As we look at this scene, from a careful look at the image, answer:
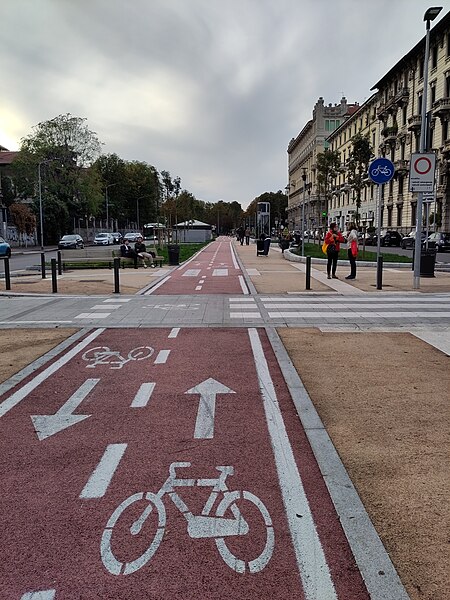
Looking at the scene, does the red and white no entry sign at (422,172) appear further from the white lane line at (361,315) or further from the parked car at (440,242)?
the parked car at (440,242)

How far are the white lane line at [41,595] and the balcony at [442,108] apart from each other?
50544 mm

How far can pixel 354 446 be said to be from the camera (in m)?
4.44

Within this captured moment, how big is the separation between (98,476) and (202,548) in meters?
1.21

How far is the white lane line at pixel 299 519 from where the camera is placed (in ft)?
8.86

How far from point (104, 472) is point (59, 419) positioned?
1.33 meters

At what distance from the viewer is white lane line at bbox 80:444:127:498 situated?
144 inches

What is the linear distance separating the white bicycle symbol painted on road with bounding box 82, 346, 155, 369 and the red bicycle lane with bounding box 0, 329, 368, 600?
2.77ft

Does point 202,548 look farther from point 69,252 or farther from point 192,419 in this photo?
point 69,252

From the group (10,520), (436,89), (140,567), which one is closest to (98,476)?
(10,520)

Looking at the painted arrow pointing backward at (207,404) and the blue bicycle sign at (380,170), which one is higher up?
the blue bicycle sign at (380,170)

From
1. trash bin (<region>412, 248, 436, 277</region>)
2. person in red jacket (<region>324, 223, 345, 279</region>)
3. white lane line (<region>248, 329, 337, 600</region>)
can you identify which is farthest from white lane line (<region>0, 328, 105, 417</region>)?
trash bin (<region>412, 248, 436, 277</region>)

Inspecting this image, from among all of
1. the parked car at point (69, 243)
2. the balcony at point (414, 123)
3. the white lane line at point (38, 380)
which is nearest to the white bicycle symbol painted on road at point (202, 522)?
the white lane line at point (38, 380)

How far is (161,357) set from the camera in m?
7.54

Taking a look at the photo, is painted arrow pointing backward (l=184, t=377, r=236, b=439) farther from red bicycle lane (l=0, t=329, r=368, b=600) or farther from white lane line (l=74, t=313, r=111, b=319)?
white lane line (l=74, t=313, r=111, b=319)
